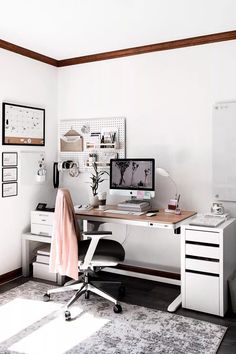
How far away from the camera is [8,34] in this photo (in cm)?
335

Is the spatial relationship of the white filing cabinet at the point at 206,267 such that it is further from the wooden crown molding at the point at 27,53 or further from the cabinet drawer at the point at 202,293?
the wooden crown molding at the point at 27,53

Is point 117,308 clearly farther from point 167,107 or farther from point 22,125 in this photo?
point 22,125

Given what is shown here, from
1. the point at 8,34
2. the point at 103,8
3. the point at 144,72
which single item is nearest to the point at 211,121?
the point at 144,72

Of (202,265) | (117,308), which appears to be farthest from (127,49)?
(117,308)

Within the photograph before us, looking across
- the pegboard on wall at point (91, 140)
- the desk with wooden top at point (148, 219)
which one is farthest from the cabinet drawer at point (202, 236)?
the pegboard on wall at point (91, 140)

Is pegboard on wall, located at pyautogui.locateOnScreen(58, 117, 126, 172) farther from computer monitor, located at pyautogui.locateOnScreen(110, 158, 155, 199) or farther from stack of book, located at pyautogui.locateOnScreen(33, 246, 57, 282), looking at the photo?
stack of book, located at pyautogui.locateOnScreen(33, 246, 57, 282)

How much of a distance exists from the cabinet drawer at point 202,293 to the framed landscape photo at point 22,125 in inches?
86.2

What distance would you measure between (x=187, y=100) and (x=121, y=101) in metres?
0.76

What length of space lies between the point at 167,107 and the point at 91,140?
0.97 metres

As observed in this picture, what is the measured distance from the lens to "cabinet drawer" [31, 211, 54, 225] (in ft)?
12.2

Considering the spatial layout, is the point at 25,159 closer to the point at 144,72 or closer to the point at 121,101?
the point at 121,101

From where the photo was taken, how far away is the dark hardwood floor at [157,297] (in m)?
2.56

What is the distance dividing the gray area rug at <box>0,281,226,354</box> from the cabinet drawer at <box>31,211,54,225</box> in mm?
847

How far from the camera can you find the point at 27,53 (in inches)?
150
